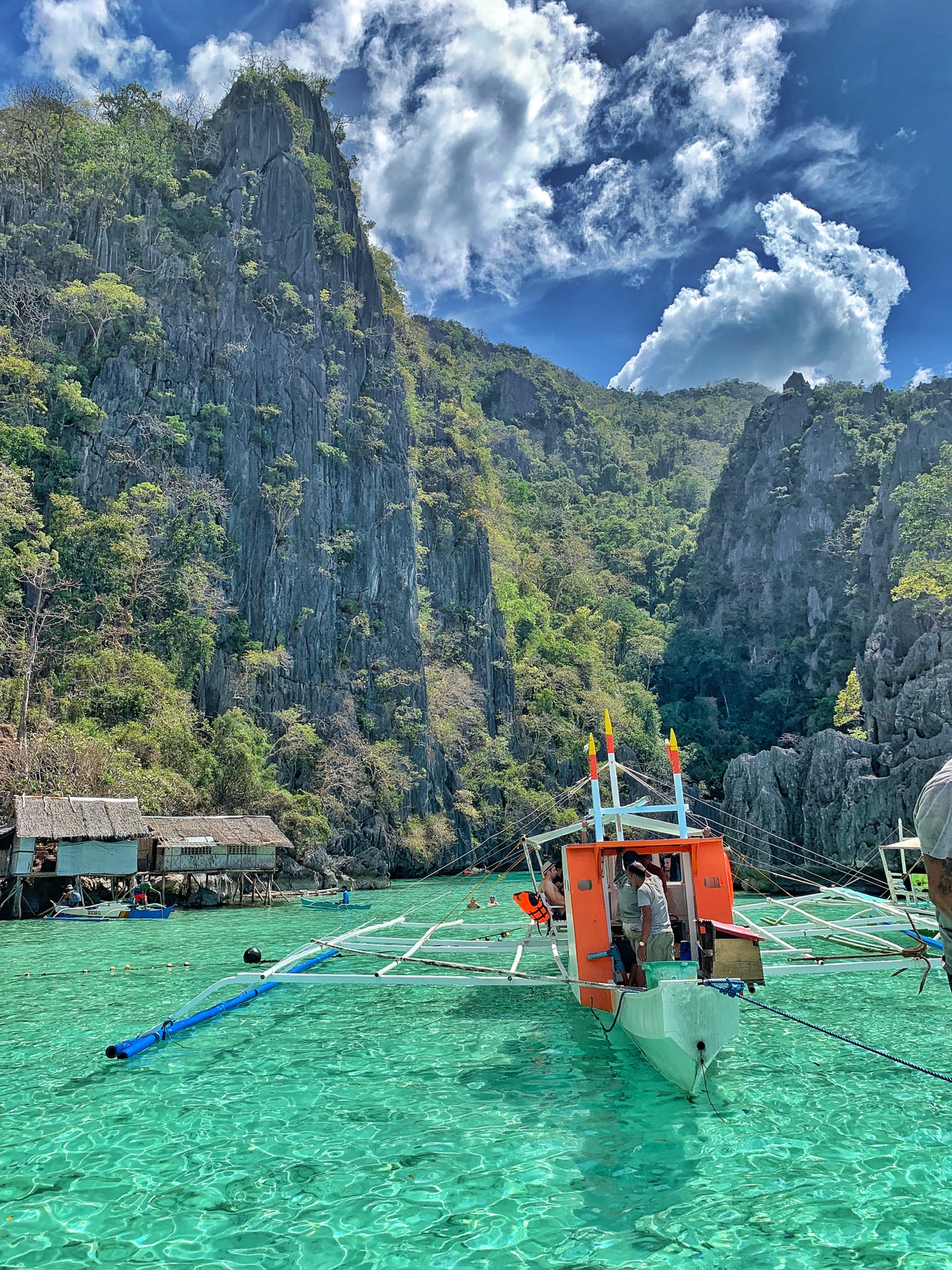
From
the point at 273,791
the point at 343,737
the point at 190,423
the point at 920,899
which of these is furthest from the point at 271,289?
the point at 920,899

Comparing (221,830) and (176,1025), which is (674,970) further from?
(221,830)

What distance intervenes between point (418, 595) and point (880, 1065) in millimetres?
47453

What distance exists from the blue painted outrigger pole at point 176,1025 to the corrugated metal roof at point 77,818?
1587cm

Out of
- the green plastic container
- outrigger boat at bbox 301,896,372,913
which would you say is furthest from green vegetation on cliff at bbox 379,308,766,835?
the green plastic container

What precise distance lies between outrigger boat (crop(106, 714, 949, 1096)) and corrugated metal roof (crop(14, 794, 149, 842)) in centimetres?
1469

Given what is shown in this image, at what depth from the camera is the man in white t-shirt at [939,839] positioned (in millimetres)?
2553

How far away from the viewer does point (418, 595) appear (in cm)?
5584

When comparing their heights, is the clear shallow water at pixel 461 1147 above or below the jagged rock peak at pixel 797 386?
below

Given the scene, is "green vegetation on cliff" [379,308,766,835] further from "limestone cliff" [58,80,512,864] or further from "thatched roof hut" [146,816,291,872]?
"thatched roof hut" [146,816,291,872]

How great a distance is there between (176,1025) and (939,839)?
1110cm

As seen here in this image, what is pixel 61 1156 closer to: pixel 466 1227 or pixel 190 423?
pixel 466 1227

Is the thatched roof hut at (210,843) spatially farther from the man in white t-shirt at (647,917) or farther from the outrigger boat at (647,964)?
the man in white t-shirt at (647,917)

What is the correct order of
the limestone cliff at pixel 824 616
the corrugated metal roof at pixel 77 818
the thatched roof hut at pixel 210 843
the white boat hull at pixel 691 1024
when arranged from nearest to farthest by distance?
the white boat hull at pixel 691 1024 < the corrugated metal roof at pixel 77 818 < the thatched roof hut at pixel 210 843 < the limestone cliff at pixel 824 616


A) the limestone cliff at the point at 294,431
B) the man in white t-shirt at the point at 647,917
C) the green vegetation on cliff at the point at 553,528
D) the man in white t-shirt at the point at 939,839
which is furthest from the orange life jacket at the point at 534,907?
the limestone cliff at the point at 294,431
